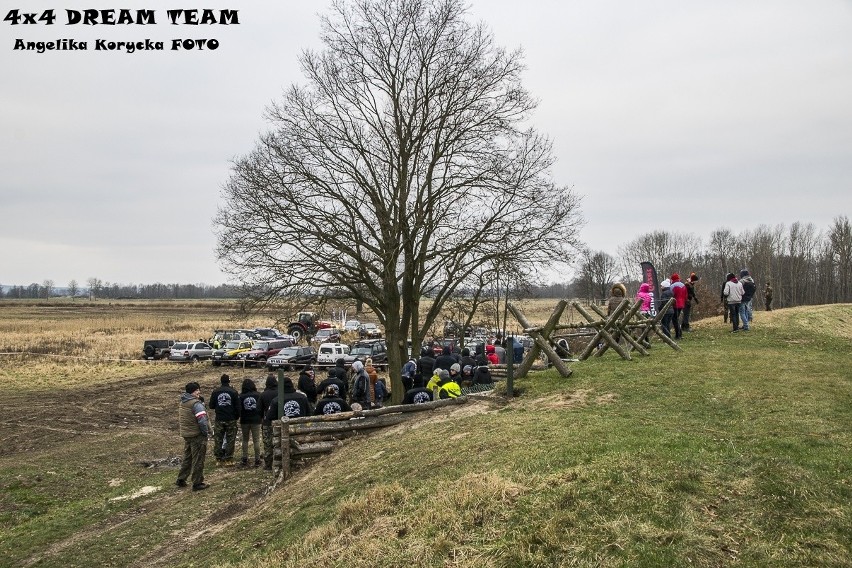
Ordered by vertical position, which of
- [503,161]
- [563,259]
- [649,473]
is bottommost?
[649,473]

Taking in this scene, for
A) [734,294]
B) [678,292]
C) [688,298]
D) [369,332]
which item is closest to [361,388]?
[678,292]

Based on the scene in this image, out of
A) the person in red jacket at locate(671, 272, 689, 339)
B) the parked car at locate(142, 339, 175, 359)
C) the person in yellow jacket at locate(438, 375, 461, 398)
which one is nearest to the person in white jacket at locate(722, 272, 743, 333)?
the person in red jacket at locate(671, 272, 689, 339)

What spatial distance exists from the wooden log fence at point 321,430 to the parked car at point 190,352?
31183mm

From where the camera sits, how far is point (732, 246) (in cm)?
8344

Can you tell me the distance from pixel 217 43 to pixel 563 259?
1205 centimetres

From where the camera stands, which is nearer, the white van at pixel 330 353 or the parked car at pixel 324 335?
the white van at pixel 330 353

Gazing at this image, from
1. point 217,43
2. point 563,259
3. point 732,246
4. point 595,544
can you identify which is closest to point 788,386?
point 595,544

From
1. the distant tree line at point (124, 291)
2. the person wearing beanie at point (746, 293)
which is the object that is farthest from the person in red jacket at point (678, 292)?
the distant tree line at point (124, 291)

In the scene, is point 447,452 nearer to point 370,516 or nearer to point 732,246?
point 370,516

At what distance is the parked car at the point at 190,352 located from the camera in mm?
41438

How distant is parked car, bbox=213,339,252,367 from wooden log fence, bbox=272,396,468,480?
2849 centimetres

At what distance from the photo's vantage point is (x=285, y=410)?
512 inches

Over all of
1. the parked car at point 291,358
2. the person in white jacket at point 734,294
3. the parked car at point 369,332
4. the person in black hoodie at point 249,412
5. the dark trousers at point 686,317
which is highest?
the person in white jacket at point 734,294

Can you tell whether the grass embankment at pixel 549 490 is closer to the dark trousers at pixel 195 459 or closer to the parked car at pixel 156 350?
the dark trousers at pixel 195 459
